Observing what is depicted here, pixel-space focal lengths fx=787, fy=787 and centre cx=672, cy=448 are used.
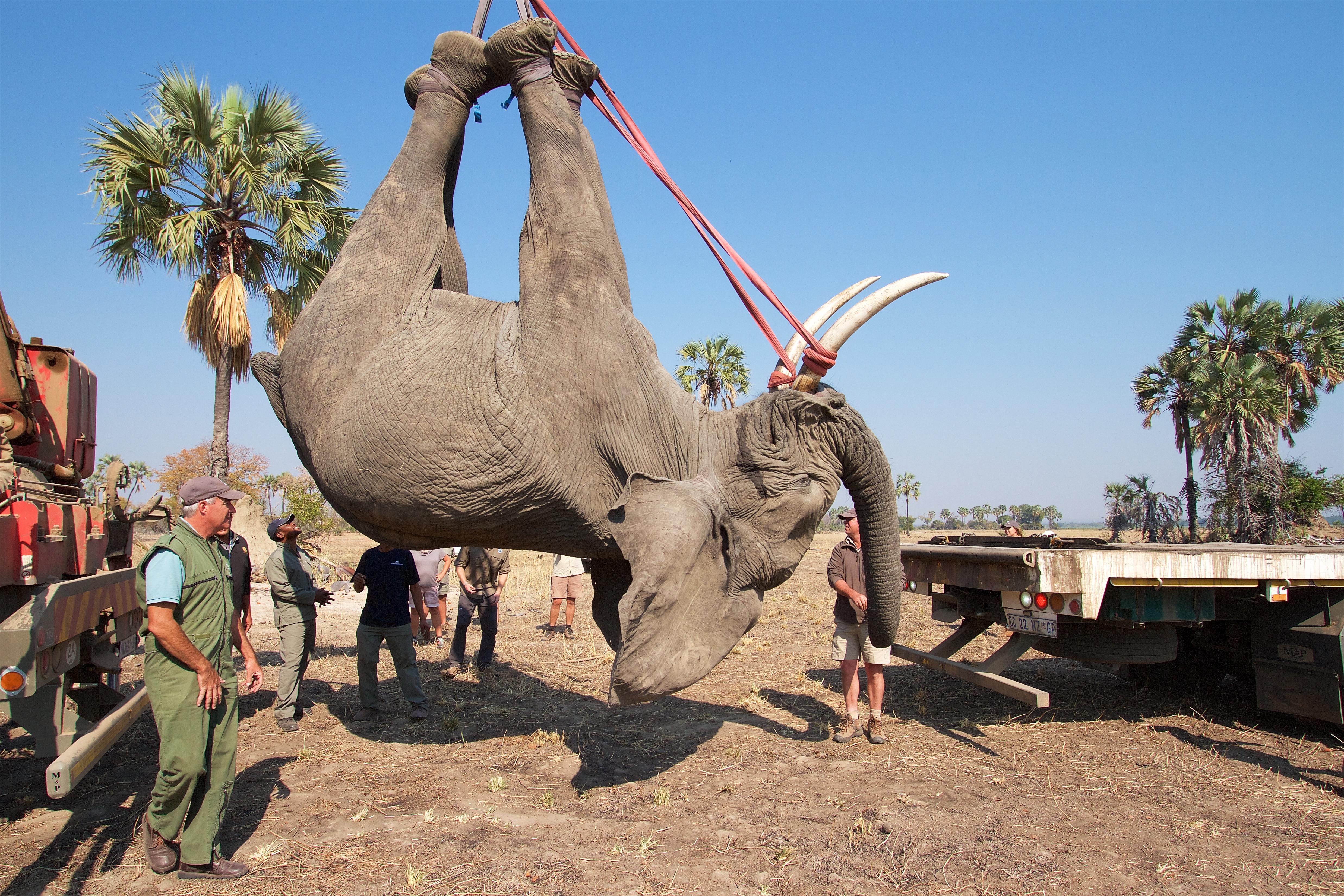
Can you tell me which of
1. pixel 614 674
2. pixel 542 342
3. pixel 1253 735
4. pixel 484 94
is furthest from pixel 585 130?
pixel 1253 735

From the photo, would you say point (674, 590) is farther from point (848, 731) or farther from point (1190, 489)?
point (1190, 489)

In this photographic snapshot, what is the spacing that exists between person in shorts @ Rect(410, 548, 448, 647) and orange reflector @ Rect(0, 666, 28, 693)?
6.03m

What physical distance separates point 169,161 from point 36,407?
24.6 feet

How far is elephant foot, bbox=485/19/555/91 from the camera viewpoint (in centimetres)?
390

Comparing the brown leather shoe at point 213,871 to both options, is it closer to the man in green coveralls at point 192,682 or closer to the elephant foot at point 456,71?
the man in green coveralls at point 192,682

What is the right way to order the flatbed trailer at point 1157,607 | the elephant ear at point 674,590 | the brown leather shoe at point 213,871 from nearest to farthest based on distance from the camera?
the elephant ear at point 674,590
the brown leather shoe at point 213,871
the flatbed trailer at point 1157,607

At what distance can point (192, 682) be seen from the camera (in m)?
3.99

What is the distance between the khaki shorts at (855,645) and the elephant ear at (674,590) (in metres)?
3.41

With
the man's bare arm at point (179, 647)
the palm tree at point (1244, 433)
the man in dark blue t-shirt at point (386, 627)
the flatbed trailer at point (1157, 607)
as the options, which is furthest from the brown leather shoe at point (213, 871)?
the palm tree at point (1244, 433)

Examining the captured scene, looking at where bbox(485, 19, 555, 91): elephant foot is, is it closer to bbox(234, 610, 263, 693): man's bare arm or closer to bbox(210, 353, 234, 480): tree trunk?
bbox(234, 610, 263, 693): man's bare arm

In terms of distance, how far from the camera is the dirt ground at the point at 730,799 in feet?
13.9

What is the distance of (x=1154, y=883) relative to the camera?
4.23 m

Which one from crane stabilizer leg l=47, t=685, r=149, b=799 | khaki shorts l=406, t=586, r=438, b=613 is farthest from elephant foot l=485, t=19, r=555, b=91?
khaki shorts l=406, t=586, r=438, b=613

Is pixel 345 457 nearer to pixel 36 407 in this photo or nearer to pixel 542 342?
pixel 542 342
